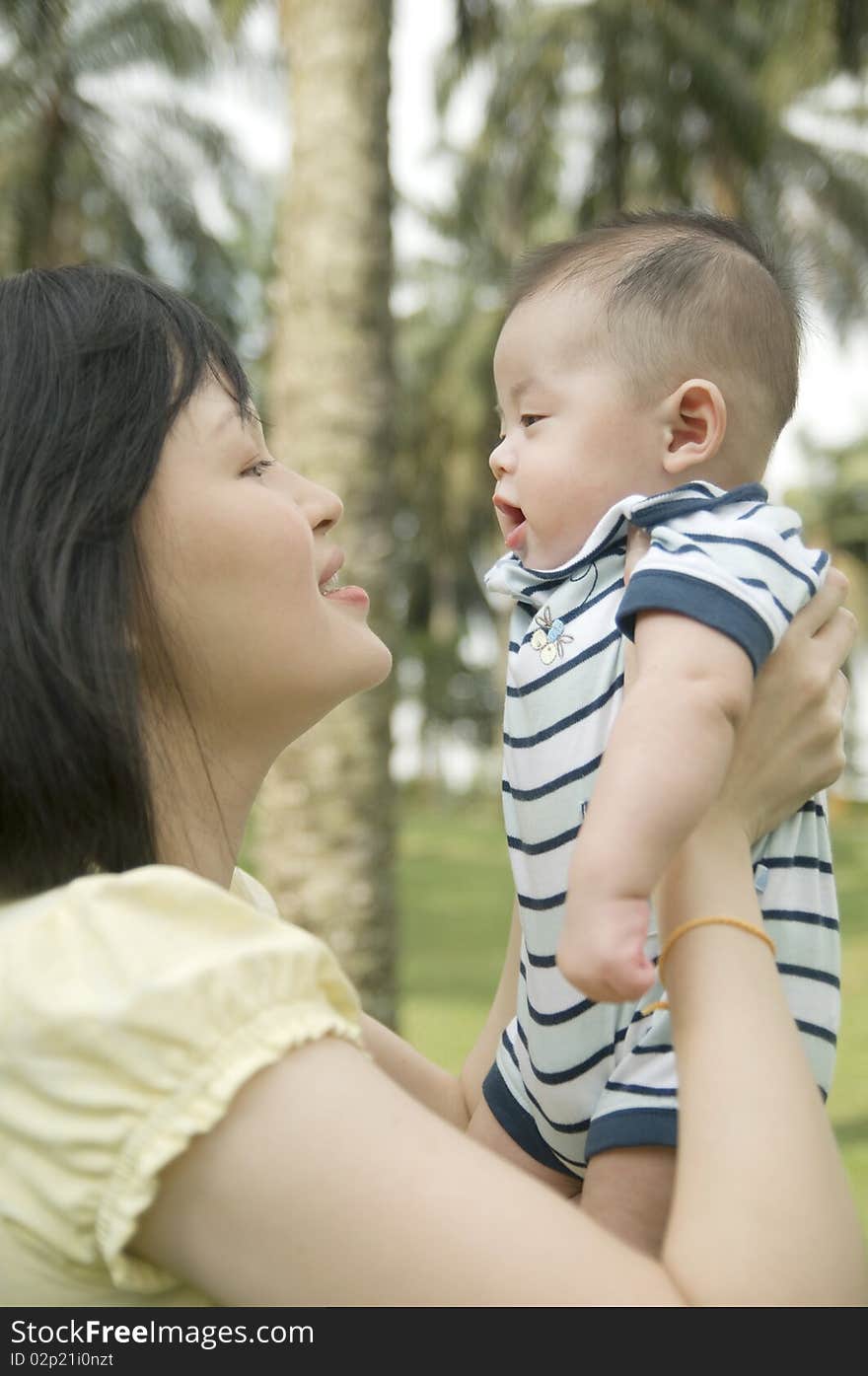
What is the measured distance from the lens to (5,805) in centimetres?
154

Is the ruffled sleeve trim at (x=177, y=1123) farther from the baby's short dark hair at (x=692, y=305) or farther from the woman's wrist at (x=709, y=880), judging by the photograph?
the baby's short dark hair at (x=692, y=305)

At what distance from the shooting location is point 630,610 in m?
1.58

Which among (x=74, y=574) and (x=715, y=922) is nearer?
(x=715, y=922)

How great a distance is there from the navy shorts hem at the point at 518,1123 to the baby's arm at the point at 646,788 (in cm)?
60

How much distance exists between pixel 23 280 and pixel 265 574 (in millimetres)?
434

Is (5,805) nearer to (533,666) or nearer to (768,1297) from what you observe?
(533,666)

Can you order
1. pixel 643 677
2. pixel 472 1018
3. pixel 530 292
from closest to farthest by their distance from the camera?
pixel 643 677
pixel 530 292
pixel 472 1018

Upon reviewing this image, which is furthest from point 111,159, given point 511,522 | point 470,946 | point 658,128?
point 511,522

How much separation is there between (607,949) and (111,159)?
65.7ft

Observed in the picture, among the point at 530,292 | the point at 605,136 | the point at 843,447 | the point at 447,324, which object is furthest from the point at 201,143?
the point at 843,447

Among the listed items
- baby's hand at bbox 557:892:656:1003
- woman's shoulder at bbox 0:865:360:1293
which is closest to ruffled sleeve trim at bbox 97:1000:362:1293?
woman's shoulder at bbox 0:865:360:1293

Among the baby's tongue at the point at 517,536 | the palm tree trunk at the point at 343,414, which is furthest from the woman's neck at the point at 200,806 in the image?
the palm tree trunk at the point at 343,414

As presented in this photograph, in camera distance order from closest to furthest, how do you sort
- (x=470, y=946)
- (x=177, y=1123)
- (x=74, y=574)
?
(x=177, y=1123), (x=74, y=574), (x=470, y=946)

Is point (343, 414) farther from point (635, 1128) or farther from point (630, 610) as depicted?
point (635, 1128)
